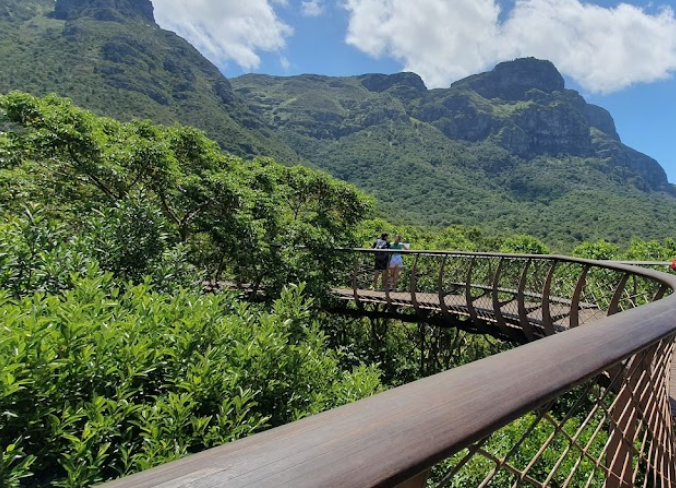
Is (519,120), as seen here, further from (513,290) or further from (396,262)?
(513,290)

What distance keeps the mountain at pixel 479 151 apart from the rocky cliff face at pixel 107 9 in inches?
1796

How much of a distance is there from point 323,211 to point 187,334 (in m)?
6.62

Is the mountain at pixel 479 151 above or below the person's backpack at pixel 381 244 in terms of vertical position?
above

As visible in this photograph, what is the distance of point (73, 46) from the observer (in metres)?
91.8

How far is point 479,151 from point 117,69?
10901cm

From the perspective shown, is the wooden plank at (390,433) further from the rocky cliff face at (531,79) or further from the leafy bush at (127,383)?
the rocky cliff face at (531,79)

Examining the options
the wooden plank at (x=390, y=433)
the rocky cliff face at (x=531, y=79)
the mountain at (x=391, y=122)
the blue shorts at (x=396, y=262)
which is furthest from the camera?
the rocky cliff face at (x=531, y=79)

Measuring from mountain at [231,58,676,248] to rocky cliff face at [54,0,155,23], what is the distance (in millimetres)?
45621

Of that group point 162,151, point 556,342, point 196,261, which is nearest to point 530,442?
point 556,342

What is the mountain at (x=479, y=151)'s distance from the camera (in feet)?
269

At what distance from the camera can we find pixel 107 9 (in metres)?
125

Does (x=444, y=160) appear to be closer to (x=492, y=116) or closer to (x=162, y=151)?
(x=492, y=116)

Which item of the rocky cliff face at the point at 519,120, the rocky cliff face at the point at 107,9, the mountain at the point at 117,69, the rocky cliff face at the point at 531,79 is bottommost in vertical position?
the mountain at the point at 117,69

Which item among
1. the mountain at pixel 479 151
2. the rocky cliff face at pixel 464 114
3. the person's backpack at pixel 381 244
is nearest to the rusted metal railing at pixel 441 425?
the person's backpack at pixel 381 244
